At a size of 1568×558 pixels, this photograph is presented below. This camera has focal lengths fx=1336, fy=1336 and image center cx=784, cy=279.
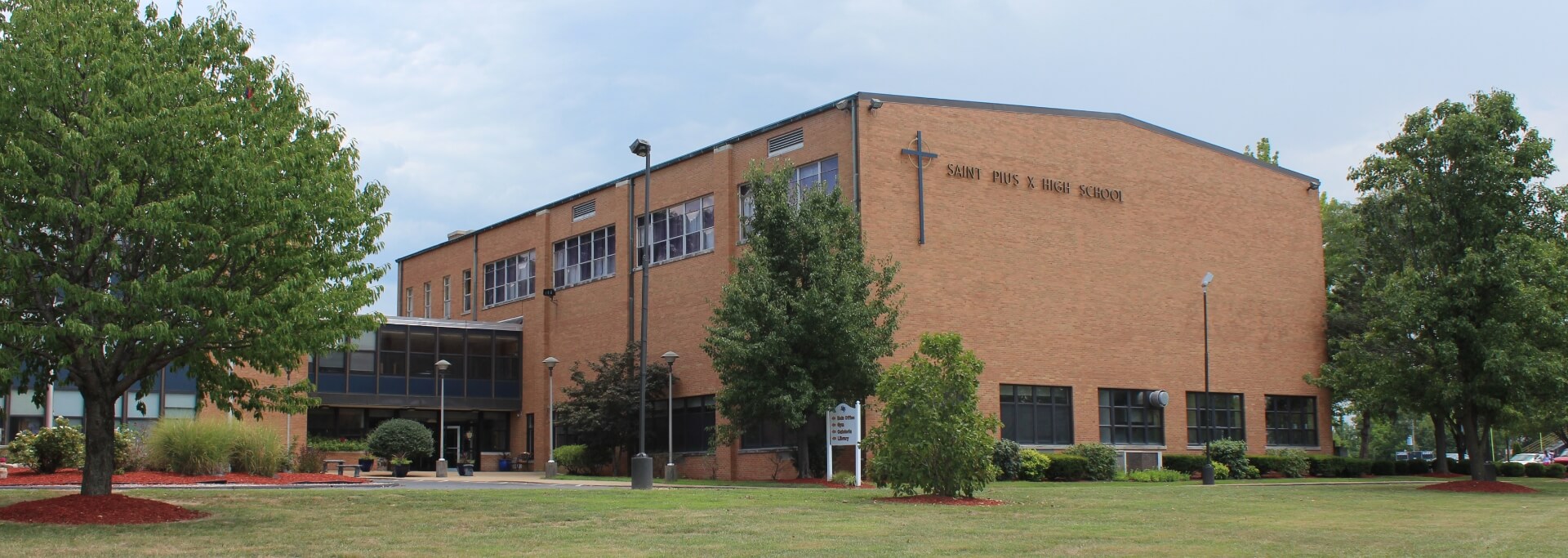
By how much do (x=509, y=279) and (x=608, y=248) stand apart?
8578 mm

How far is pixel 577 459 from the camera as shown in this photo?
1704 inches

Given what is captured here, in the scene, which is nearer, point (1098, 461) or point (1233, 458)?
point (1098, 461)

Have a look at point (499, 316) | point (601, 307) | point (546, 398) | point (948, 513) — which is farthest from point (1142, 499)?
point (499, 316)

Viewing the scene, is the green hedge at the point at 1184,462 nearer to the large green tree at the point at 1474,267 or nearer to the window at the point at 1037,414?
the window at the point at 1037,414

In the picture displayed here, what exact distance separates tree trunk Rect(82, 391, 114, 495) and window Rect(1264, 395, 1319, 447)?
124 ft

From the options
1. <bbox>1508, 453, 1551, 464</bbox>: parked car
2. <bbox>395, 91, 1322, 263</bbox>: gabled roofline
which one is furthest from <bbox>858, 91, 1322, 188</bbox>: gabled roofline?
<bbox>1508, 453, 1551, 464</bbox>: parked car

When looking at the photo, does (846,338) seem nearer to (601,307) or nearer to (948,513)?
(948,513)

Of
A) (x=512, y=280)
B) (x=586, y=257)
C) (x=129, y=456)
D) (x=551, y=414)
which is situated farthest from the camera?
(x=512, y=280)

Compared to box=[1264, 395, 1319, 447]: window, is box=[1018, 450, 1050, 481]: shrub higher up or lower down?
lower down

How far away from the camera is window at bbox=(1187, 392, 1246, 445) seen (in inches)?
1734

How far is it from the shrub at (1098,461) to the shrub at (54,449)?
2557cm

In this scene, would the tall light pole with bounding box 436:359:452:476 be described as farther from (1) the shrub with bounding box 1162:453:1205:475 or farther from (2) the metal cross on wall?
(1) the shrub with bounding box 1162:453:1205:475

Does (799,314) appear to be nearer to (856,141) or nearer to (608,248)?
(856,141)

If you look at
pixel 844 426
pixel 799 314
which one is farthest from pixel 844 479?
pixel 799 314
